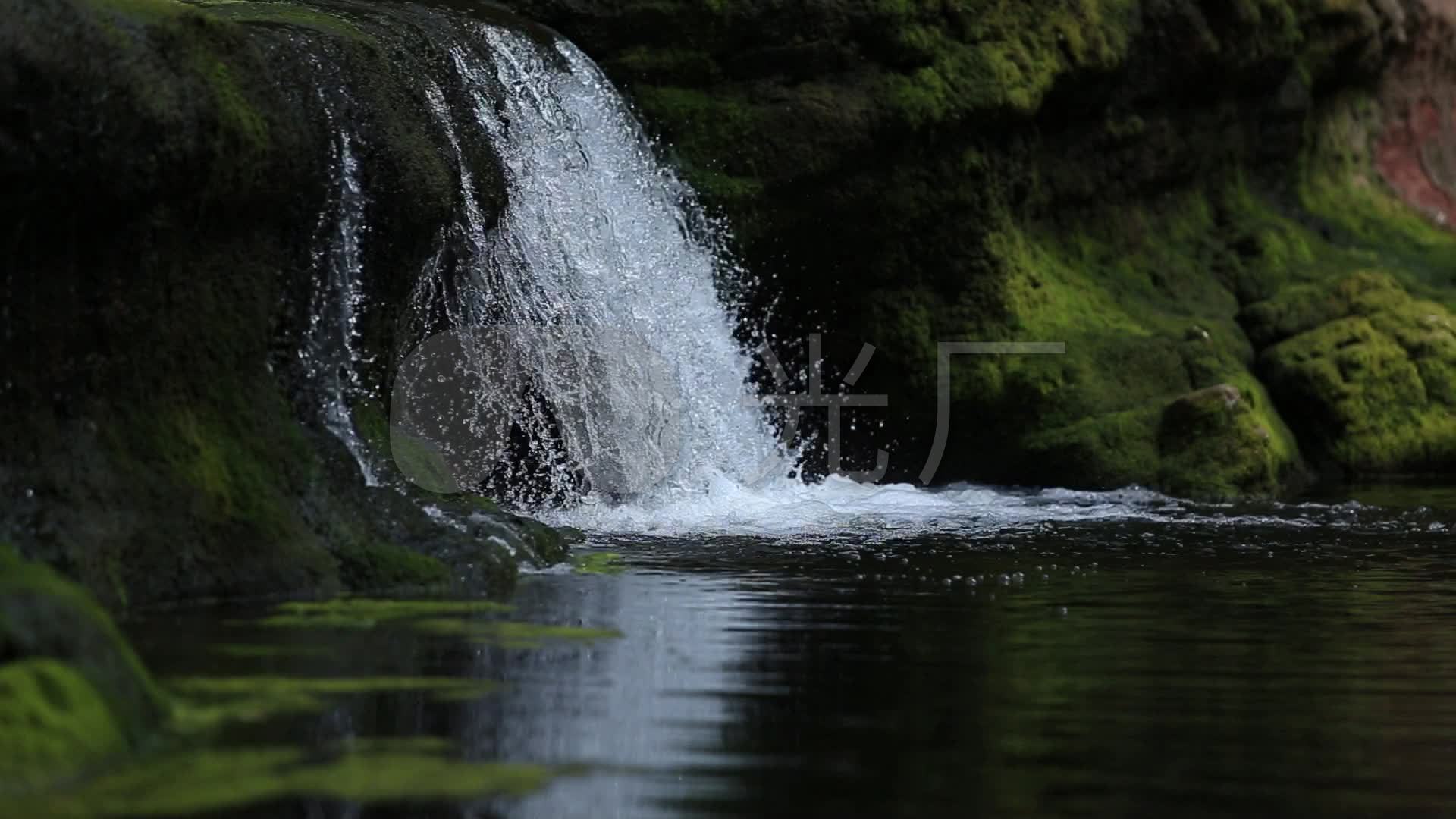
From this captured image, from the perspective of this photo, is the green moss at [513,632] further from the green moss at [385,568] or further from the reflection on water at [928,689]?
the green moss at [385,568]

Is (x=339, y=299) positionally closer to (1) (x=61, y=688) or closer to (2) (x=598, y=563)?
(2) (x=598, y=563)

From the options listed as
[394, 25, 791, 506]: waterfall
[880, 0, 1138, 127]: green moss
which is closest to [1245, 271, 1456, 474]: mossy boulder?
[880, 0, 1138, 127]: green moss

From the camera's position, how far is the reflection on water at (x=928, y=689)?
A: 4453 millimetres

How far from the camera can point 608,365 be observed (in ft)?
41.7

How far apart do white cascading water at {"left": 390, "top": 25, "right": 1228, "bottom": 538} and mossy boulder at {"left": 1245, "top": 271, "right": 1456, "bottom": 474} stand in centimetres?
316

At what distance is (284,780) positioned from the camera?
13.8ft

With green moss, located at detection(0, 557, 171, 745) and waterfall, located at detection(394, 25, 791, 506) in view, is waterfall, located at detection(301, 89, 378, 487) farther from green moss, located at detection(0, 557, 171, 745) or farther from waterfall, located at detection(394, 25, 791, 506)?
green moss, located at detection(0, 557, 171, 745)

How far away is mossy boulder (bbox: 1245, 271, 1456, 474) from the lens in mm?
16500

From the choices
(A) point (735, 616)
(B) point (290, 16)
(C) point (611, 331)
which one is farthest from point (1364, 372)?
(A) point (735, 616)

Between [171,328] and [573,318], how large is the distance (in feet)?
15.8

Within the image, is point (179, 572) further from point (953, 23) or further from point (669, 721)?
point (953, 23)

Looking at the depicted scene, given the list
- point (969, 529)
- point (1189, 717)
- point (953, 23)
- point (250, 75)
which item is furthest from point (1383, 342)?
point (1189, 717)

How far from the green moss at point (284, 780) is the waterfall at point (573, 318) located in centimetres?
719

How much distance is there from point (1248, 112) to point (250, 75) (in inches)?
467
